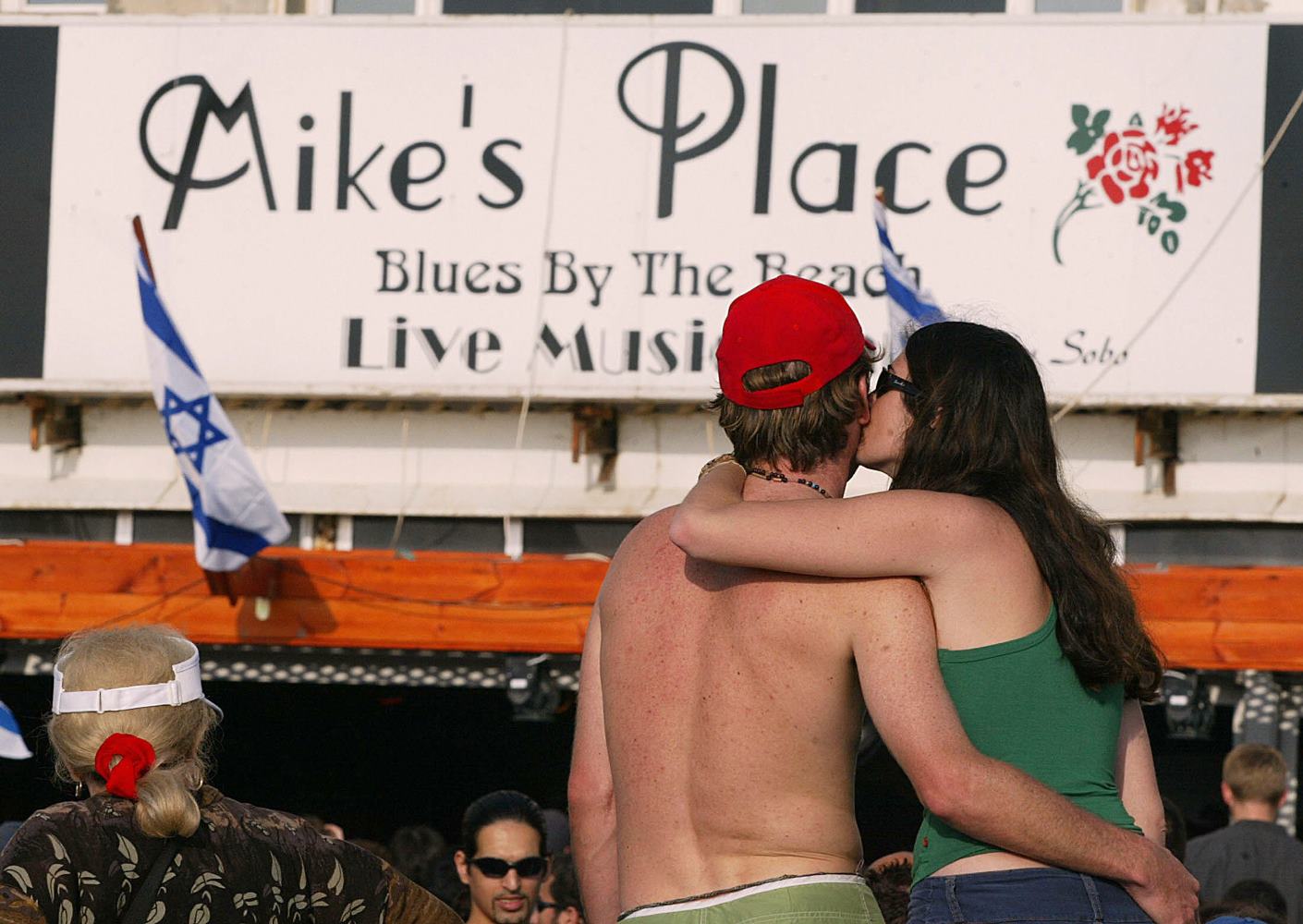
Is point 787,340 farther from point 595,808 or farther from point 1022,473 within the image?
point 595,808

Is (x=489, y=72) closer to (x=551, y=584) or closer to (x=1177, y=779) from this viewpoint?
(x=551, y=584)

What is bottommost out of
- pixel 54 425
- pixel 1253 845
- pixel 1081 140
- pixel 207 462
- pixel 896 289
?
pixel 1253 845

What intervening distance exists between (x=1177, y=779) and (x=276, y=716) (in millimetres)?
5800

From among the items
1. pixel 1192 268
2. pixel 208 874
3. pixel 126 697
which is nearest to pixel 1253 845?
pixel 1192 268

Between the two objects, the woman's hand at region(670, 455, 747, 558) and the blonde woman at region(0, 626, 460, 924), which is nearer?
the woman's hand at region(670, 455, 747, 558)

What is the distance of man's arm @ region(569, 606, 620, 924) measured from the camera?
110 inches

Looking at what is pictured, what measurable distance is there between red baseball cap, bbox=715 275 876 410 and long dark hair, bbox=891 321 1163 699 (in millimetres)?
156

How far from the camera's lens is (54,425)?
9.14m

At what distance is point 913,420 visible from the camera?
8.75 feet

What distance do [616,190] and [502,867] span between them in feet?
14.2

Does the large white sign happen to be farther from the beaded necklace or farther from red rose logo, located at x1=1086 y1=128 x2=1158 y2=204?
the beaded necklace

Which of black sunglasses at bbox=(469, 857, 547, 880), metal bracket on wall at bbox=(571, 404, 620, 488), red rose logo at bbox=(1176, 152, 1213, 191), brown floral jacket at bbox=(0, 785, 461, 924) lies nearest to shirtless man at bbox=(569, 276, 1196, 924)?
brown floral jacket at bbox=(0, 785, 461, 924)

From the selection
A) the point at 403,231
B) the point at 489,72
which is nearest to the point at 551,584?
the point at 403,231

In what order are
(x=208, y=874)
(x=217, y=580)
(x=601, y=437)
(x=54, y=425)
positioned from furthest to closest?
(x=54, y=425) → (x=601, y=437) → (x=217, y=580) → (x=208, y=874)
